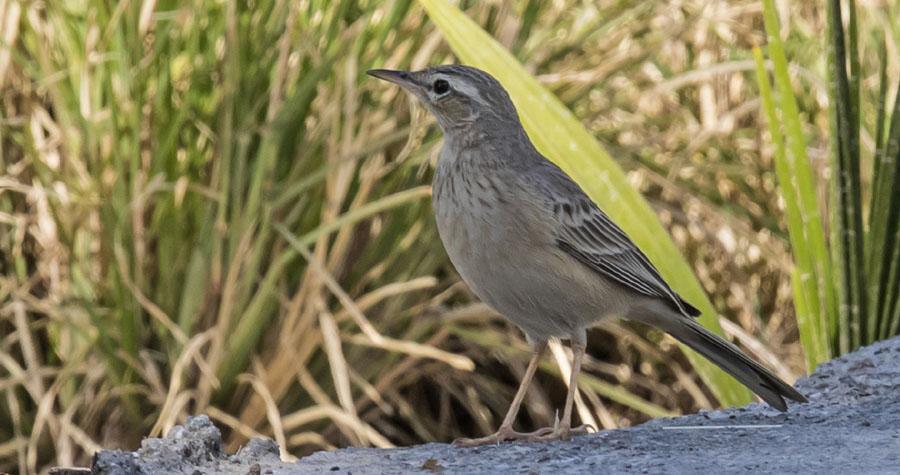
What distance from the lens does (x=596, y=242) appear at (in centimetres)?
366

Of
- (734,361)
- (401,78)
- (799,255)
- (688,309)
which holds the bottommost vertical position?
(734,361)

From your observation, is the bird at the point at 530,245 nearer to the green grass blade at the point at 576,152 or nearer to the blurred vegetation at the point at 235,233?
the green grass blade at the point at 576,152

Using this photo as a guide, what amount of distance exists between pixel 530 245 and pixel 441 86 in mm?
578

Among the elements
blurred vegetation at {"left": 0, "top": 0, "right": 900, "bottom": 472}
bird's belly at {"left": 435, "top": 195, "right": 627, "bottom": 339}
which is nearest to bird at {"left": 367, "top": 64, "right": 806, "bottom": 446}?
bird's belly at {"left": 435, "top": 195, "right": 627, "bottom": 339}

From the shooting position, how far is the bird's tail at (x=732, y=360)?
3482 mm

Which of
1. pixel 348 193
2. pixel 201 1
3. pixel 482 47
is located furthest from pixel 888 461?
pixel 201 1

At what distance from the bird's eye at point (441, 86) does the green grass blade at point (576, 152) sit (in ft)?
1.15

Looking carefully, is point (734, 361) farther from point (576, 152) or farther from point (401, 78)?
point (401, 78)

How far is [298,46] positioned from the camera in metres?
5.10

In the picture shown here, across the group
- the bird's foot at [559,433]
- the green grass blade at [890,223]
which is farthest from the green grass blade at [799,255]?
the bird's foot at [559,433]

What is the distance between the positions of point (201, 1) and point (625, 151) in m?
1.95

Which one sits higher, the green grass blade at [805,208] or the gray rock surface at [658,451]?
the green grass blade at [805,208]

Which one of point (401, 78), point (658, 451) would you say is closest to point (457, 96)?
point (401, 78)

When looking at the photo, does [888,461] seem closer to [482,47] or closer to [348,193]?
[482,47]
